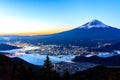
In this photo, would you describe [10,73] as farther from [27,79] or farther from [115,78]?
[115,78]

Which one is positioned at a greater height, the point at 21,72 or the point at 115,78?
the point at 21,72

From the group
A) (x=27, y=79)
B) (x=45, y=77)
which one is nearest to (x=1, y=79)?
(x=27, y=79)

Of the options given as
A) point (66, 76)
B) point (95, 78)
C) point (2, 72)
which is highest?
point (2, 72)

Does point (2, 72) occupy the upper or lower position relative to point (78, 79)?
upper

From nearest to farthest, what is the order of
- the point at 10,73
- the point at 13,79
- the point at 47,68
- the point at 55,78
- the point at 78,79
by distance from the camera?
the point at 13,79
the point at 10,73
the point at 47,68
the point at 55,78
the point at 78,79

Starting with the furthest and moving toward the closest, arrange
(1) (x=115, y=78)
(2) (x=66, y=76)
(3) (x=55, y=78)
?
(1) (x=115, y=78) < (2) (x=66, y=76) < (3) (x=55, y=78)

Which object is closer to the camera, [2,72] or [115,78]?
[2,72]

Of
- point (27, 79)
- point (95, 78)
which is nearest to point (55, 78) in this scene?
point (27, 79)

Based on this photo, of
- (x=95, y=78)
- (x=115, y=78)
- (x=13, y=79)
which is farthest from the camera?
(x=95, y=78)

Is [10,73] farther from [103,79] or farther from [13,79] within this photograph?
[103,79]
